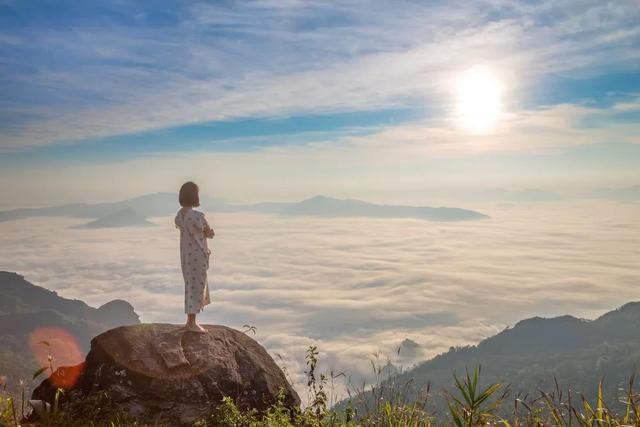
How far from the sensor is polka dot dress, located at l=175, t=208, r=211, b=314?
1212 cm

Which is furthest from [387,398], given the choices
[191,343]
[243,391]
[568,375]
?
[568,375]

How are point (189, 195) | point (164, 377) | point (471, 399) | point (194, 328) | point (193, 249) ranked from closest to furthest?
point (471, 399), point (164, 377), point (194, 328), point (189, 195), point (193, 249)

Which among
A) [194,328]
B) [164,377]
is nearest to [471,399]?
[164,377]

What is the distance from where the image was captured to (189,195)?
469 inches

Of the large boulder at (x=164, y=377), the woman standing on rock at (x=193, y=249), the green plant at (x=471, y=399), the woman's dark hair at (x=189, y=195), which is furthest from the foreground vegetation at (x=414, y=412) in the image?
the woman's dark hair at (x=189, y=195)

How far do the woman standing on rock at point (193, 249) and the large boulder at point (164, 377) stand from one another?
794mm

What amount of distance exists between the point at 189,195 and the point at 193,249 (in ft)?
4.10

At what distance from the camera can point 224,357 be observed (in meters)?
11.4

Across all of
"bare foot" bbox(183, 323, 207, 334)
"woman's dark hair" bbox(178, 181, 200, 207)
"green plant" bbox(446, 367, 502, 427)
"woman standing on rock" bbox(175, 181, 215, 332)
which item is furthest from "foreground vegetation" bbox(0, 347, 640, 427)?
"woman's dark hair" bbox(178, 181, 200, 207)

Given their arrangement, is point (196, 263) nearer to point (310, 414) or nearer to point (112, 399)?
point (112, 399)

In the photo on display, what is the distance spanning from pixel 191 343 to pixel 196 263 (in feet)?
5.99

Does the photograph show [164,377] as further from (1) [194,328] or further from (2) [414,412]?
(2) [414,412]

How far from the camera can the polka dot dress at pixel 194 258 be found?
→ 39.8ft

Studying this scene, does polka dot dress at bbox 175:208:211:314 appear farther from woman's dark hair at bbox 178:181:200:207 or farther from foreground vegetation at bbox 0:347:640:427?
foreground vegetation at bbox 0:347:640:427
